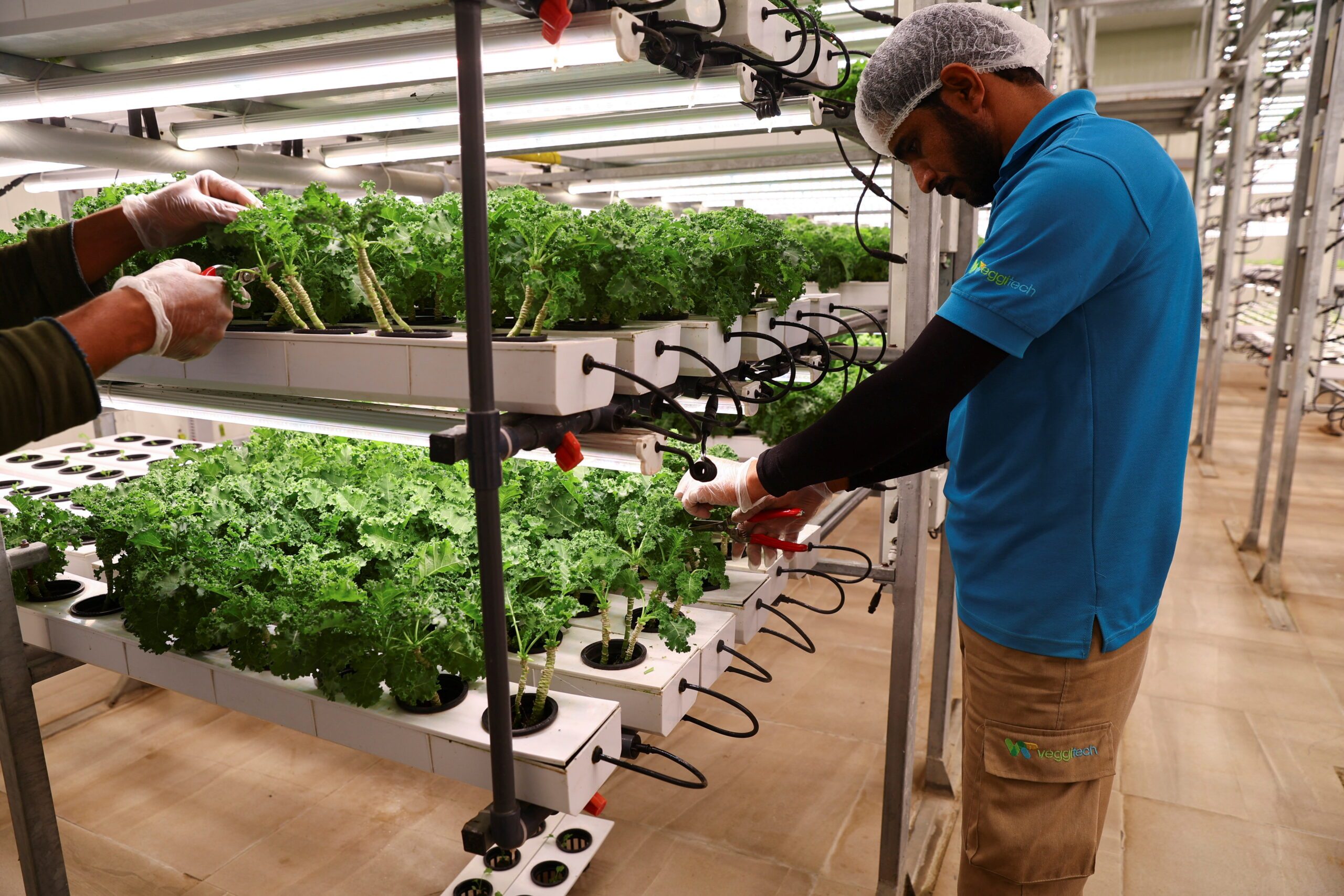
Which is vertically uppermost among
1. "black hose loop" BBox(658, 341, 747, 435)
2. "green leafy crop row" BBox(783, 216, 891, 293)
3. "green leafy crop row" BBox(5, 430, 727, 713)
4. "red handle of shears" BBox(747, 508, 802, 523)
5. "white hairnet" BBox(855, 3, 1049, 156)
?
"white hairnet" BBox(855, 3, 1049, 156)

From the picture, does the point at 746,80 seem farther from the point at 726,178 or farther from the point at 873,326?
the point at 873,326

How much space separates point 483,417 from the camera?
1.14 meters

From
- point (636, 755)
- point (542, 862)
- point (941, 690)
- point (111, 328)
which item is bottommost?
point (542, 862)

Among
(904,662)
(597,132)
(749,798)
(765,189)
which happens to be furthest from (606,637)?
(765,189)

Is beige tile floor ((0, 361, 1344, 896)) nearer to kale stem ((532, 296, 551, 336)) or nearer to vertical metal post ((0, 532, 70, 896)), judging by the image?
vertical metal post ((0, 532, 70, 896))

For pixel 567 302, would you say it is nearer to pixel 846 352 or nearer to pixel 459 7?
pixel 459 7

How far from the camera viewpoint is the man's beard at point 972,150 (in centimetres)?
142

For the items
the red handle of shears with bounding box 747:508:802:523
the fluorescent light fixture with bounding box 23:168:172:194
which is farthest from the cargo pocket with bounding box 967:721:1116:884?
the fluorescent light fixture with bounding box 23:168:172:194

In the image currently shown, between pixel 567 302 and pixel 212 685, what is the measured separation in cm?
124

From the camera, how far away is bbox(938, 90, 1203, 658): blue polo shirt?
1167 millimetres

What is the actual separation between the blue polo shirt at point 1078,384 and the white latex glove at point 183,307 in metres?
1.31

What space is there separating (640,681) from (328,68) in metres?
1.50

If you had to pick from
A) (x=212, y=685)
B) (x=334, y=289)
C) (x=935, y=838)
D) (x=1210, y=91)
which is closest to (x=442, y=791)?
(x=212, y=685)

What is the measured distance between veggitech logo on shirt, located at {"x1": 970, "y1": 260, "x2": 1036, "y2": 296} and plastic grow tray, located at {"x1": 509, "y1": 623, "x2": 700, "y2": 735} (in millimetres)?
1072
